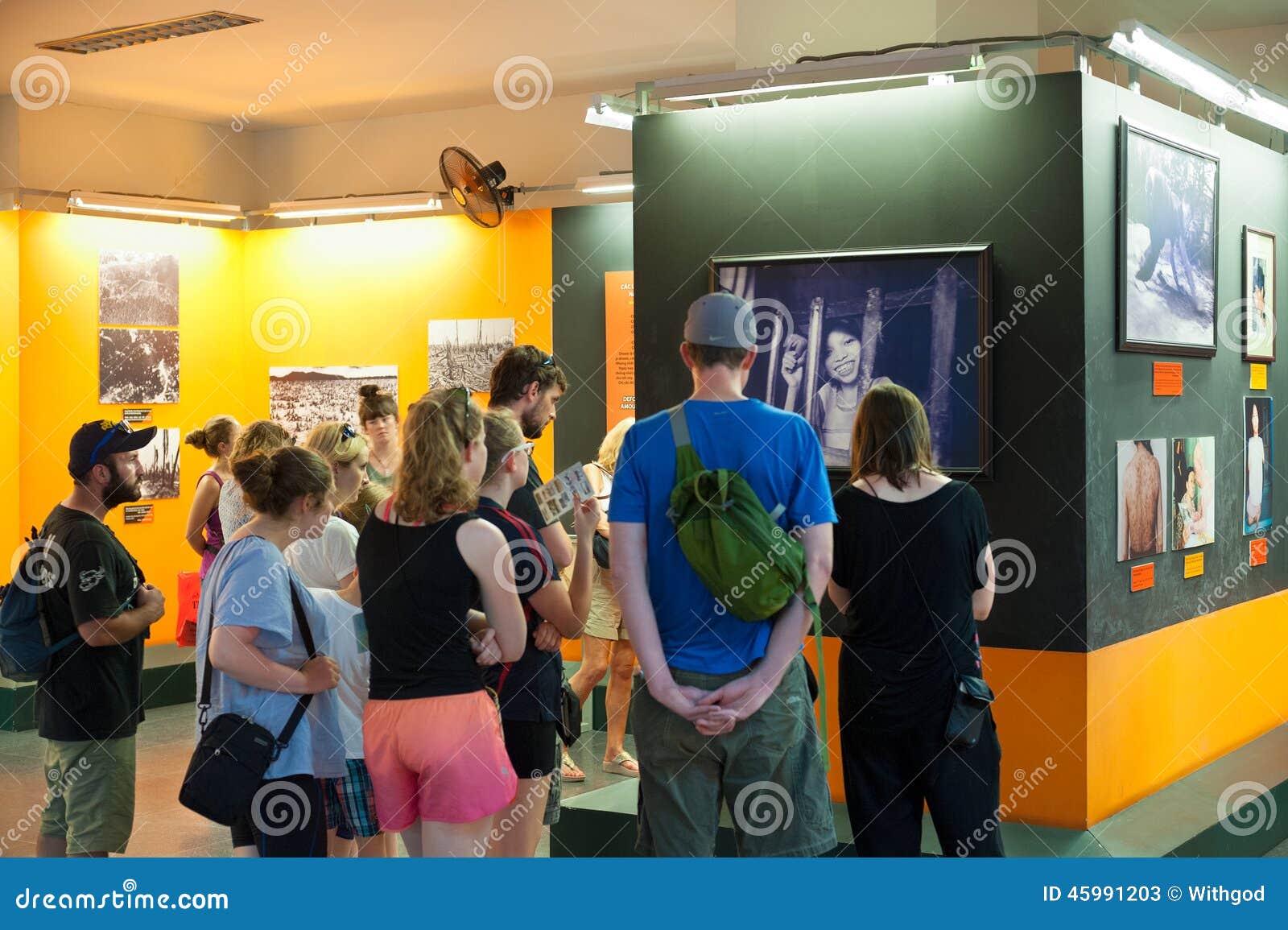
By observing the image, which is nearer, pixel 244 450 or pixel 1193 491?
pixel 244 450

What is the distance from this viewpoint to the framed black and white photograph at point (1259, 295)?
6.00m

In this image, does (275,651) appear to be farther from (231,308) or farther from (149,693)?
(231,308)

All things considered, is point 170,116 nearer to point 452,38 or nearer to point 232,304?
point 232,304

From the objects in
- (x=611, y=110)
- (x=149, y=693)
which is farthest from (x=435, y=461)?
(x=149, y=693)

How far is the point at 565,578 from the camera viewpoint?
6832 millimetres

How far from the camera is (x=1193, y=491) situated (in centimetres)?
553

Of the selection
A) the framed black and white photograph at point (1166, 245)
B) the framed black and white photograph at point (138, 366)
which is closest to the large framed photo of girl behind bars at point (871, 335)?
the framed black and white photograph at point (1166, 245)

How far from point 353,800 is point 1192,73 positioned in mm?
3716

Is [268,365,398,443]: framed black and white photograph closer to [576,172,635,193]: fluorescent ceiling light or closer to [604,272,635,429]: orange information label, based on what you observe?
[604,272,635,429]: orange information label

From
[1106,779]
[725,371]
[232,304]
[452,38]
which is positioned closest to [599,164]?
[452,38]

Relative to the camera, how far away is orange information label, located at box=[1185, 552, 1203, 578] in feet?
18.2

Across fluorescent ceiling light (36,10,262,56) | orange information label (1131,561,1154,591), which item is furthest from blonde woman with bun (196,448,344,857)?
fluorescent ceiling light (36,10,262,56)

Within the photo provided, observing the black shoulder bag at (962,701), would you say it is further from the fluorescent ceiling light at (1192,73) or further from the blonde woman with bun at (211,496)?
the blonde woman with bun at (211,496)

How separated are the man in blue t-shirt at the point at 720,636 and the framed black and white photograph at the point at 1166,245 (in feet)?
6.99
